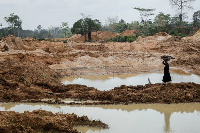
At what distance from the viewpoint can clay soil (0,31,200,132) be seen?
10539mm

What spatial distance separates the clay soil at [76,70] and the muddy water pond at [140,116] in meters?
0.54

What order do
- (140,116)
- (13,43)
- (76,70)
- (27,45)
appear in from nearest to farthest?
(140,116), (76,70), (13,43), (27,45)

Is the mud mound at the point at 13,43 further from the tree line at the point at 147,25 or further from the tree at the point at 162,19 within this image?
the tree at the point at 162,19

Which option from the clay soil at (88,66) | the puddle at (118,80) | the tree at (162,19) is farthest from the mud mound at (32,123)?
the tree at (162,19)

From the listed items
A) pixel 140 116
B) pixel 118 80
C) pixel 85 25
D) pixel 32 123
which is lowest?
pixel 140 116

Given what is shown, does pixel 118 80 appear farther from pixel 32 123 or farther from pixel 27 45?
pixel 27 45

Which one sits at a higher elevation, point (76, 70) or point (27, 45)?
point (27, 45)

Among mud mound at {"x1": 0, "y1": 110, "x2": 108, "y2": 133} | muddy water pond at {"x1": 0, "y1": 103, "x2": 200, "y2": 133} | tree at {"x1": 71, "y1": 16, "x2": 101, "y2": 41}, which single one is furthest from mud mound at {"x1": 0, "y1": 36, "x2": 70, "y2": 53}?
mud mound at {"x1": 0, "y1": 110, "x2": 108, "y2": 133}

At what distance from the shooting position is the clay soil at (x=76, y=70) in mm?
10539

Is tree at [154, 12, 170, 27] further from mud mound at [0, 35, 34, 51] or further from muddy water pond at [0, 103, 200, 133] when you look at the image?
muddy water pond at [0, 103, 200, 133]

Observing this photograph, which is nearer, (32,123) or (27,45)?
(32,123)

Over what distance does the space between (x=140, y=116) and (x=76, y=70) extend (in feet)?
40.1

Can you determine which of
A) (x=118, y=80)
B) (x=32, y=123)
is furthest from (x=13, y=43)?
(x=32, y=123)

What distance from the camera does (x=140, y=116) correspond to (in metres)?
8.97
